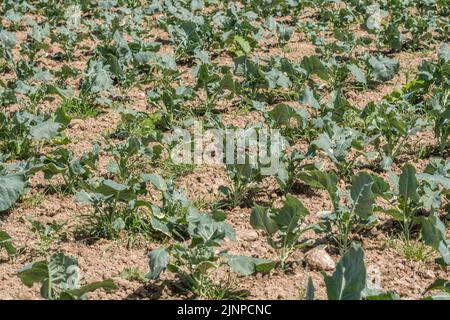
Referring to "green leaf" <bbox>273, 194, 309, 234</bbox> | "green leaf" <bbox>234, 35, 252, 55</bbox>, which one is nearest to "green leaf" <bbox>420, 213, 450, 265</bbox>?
"green leaf" <bbox>273, 194, 309, 234</bbox>

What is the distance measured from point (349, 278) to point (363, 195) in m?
1.06

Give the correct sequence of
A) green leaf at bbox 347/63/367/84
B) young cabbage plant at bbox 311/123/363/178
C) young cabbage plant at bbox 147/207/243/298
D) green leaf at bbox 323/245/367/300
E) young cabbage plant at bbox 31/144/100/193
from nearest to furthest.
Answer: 1. green leaf at bbox 323/245/367/300
2. young cabbage plant at bbox 147/207/243/298
3. young cabbage plant at bbox 31/144/100/193
4. young cabbage plant at bbox 311/123/363/178
5. green leaf at bbox 347/63/367/84

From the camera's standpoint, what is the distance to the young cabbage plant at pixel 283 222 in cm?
396

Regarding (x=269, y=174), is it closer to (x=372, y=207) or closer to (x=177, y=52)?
(x=372, y=207)

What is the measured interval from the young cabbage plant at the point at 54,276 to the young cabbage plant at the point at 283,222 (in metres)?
0.91

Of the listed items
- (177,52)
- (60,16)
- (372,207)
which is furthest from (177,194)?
Result: (60,16)

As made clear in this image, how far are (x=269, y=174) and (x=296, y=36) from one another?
4673mm

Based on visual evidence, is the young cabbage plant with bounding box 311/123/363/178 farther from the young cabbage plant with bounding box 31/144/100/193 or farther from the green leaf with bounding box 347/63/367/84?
the young cabbage plant with bounding box 31/144/100/193

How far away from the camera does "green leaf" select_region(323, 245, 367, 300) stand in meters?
3.09

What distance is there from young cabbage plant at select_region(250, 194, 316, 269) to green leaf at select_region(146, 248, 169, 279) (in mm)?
585

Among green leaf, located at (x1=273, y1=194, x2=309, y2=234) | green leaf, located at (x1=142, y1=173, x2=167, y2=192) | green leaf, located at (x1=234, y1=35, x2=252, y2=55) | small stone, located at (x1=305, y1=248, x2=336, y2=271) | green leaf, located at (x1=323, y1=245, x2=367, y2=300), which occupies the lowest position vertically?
small stone, located at (x1=305, y1=248, x2=336, y2=271)

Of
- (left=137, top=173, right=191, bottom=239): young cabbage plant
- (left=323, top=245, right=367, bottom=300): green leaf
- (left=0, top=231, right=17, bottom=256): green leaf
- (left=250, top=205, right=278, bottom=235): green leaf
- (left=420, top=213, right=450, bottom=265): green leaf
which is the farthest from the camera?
(left=137, top=173, right=191, bottom=239): young cabbage plant

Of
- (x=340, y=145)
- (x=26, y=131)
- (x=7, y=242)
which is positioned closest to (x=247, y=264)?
(x=7, y=242)

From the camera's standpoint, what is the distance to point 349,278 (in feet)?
10.2
